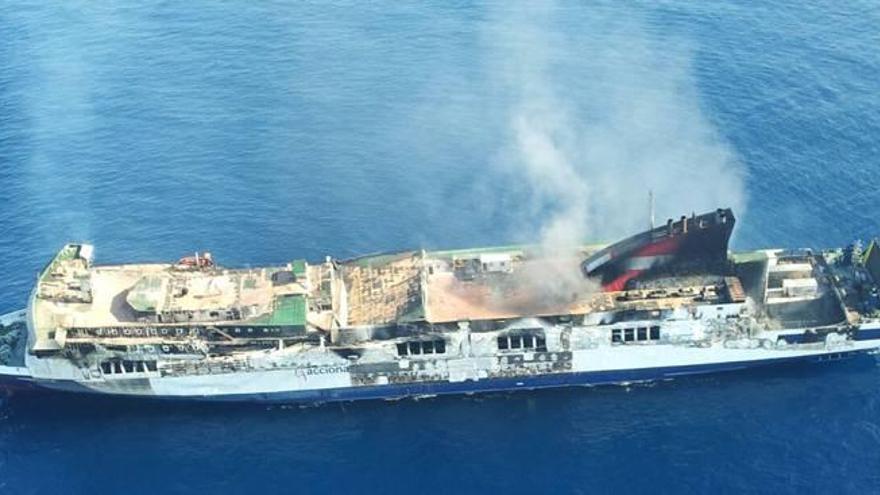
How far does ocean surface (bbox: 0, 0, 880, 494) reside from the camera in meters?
72.5

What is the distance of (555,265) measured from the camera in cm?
7994

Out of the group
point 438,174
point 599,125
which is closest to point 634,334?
point 438,174

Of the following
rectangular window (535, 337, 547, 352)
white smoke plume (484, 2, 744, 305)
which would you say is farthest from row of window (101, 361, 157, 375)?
white smoke plume (484, 2, 744, 305)

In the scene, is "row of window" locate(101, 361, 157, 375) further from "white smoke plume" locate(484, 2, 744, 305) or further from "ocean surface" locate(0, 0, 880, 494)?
"white smoke plume" locate(484, 2, 744, 305)

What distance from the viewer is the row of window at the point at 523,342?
75438 millimetres

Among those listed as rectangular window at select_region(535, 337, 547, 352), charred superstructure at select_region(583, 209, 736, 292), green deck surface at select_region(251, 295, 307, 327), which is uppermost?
charred superstructure at select_region(583, 209, 736, 292)

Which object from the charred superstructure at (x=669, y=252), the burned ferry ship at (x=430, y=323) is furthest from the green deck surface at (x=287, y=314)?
the charred superstructure at (x=669, y=252)

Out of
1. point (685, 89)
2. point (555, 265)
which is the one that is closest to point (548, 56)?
point (685, 89)

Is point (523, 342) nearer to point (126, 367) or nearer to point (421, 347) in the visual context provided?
point (421, 347)

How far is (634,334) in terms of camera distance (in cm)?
7594

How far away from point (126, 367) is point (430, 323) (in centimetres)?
2347

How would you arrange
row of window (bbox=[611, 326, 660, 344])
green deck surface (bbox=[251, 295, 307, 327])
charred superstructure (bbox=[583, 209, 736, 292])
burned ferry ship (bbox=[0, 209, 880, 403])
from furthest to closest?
row of window (bbox=[611, 326, 660, 344])
burned ferry ship (bbox=[0, 209, 880, 403])
green deck surface (bbox=[251, 295, 307, 327])
charred superstructure (bbox=[583, 209, 736, 292])

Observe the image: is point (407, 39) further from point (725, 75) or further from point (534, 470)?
point (534, 470)

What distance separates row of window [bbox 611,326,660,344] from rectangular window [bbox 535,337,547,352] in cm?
518
